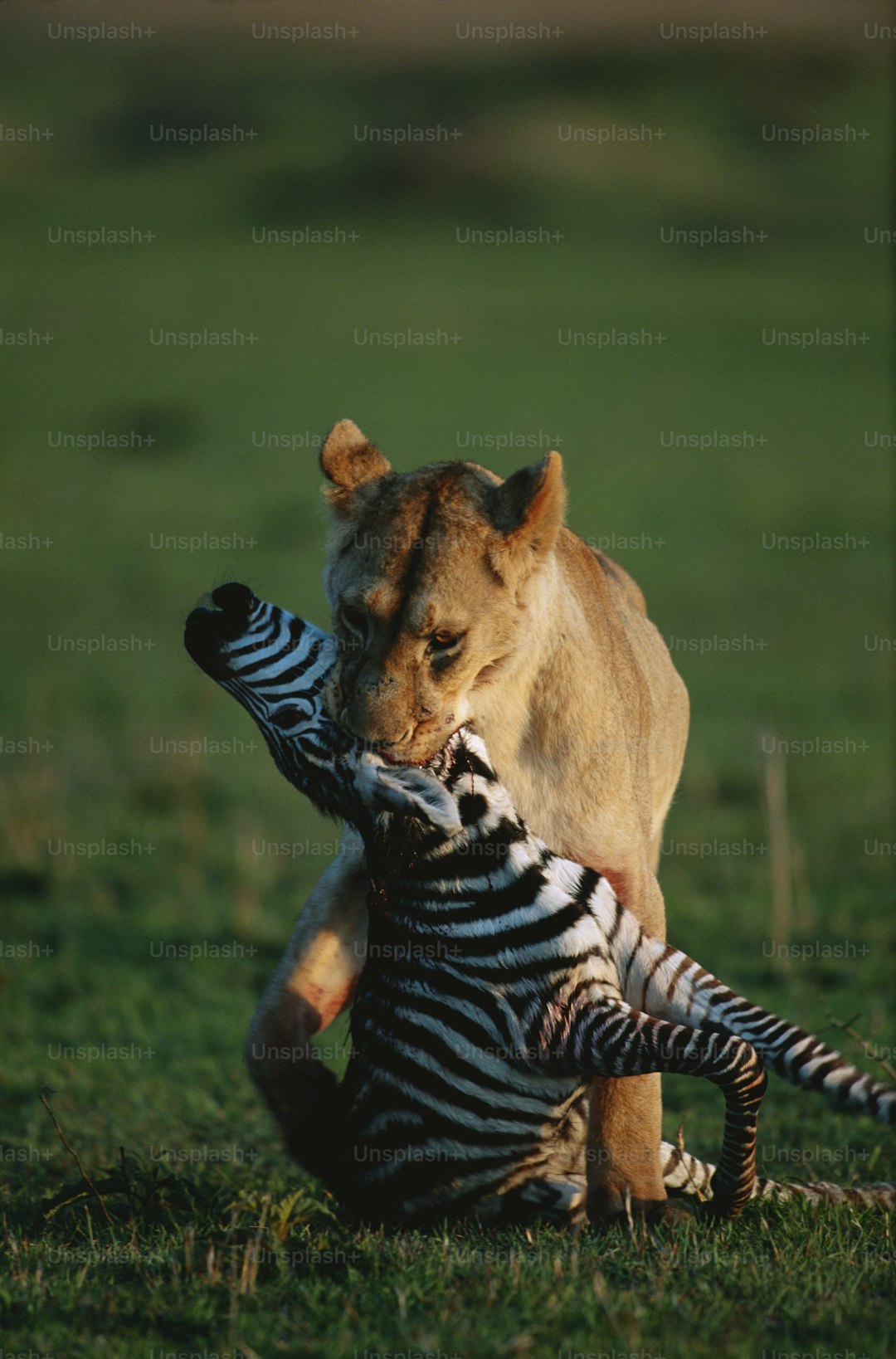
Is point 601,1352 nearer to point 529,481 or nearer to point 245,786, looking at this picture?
point 529,481

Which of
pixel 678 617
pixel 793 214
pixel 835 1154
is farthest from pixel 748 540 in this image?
pixel 793 214

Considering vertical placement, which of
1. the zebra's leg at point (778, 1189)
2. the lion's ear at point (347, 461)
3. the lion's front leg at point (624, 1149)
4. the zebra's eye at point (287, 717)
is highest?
the lion's ear at point (347, 461)

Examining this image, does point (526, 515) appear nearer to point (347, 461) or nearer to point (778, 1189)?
point (347, 461)

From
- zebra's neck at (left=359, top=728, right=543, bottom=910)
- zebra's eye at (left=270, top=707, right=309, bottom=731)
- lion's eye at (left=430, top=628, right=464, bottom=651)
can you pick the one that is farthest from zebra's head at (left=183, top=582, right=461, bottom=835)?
lion's eye at (left=430, top=628, right=464, bottom=651)

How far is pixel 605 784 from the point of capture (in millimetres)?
5633

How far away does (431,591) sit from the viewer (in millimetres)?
5277

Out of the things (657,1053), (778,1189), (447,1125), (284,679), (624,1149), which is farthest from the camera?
(778,1189)

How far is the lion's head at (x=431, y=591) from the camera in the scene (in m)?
5.15

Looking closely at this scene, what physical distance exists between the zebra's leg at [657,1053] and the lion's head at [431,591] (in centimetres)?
92

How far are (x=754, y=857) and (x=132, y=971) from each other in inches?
178

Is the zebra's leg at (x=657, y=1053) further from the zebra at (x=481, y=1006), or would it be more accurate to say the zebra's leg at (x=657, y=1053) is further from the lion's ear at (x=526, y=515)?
the lion's ear at (x=526, y=515)

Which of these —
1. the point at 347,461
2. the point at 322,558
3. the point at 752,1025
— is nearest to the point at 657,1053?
the point at 752,1025

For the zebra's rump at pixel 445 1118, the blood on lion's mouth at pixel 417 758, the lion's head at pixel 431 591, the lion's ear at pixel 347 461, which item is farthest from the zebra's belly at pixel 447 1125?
the lion's ear at pixel 347 461

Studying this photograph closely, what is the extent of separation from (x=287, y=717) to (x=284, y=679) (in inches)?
5.0
